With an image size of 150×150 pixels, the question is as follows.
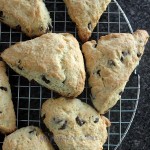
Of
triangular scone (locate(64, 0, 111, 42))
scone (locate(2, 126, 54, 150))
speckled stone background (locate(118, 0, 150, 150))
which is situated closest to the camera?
scone (locate(2, 126, 54, 150))

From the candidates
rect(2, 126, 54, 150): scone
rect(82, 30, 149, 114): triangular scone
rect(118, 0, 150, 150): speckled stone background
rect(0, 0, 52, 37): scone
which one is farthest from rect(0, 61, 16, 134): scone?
rect(118, 0, 150, 150): speckled stone background

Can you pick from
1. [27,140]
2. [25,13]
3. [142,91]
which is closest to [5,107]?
[27,140]

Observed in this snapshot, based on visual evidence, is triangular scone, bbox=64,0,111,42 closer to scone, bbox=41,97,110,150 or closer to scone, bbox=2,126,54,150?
scone, bbox=41,97,110,150

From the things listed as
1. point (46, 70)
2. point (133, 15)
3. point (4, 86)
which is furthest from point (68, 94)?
point (133, 15)

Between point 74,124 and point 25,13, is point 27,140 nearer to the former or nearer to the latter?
point 74,124

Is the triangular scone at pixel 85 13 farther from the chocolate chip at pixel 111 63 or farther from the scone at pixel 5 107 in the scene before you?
the scone at pixel 5 107

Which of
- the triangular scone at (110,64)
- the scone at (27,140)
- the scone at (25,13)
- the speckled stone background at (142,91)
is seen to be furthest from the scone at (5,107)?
the speckled stone background at (142,91)
